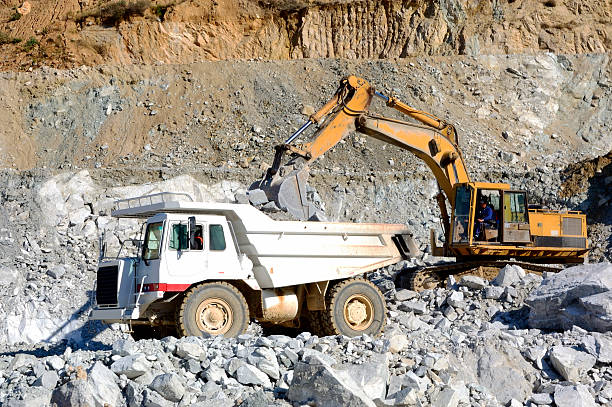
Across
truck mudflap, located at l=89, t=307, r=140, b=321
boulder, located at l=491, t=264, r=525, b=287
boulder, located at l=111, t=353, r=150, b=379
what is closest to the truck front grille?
truck mudflap, located at l=89, t=307, r=140, b=321

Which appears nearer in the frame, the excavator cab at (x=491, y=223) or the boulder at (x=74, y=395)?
the boulder at (x=74, y=395)

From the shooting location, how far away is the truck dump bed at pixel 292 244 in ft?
38.7

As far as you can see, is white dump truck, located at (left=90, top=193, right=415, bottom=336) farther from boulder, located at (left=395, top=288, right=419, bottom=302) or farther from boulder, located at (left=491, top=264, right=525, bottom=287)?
boulder, located at (left=491, top=264, right=525, bottom=287)

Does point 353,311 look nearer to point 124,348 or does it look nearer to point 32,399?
point 124,348

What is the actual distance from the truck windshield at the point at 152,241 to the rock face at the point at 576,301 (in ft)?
19.0

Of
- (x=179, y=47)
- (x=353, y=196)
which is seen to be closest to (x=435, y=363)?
(x=353, y=196)

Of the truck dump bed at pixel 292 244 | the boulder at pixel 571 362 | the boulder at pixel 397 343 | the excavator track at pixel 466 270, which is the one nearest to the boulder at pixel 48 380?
the truck dump bed at pixel 292 244

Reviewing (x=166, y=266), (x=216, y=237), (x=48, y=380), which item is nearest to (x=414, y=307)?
(x=216, y=237)

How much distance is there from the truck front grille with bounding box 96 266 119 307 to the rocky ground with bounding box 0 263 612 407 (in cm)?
137

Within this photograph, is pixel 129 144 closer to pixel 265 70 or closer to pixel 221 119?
pixel 221 119

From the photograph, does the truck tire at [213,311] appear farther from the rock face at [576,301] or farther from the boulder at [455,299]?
the rock face at [576,301]

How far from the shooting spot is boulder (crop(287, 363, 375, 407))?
7.84 m

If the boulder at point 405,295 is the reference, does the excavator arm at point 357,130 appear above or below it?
above

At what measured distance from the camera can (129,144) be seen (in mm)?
31078
